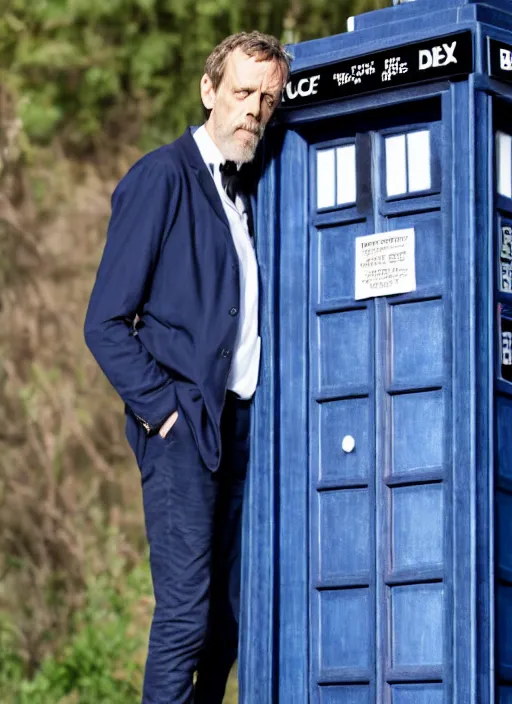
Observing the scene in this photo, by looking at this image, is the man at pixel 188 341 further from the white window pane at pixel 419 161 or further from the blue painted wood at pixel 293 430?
the white window pane at pixel 419 161

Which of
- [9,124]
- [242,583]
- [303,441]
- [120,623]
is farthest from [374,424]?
[9,124]

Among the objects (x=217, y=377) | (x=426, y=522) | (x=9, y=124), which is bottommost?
(x=426, y=522)

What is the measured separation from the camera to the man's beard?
5.86 meters

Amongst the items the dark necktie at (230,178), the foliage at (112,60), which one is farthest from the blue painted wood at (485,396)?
the foliage at (112,60)

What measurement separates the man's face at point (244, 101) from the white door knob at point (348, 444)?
1.00 m

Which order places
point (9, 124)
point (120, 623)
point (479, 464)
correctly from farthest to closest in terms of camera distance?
point (9, 124) < point (120, 623) < point (479, 464)

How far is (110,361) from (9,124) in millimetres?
4602

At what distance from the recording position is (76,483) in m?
9.48

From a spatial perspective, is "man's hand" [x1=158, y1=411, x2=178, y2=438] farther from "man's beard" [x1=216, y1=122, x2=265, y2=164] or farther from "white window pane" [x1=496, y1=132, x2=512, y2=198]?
"white window pane" [x1=496, y1=132, x2=512, y2=198]

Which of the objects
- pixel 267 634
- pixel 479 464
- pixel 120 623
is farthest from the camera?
pixel 120 623

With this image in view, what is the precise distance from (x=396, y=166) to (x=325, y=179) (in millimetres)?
298

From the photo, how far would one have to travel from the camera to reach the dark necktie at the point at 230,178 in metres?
5.99

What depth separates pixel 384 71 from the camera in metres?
5.90

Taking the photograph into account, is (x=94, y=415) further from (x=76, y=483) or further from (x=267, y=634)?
(x=267, y=634)
